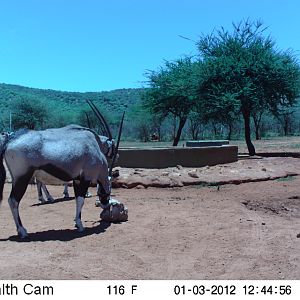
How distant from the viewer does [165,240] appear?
7504 millimetres

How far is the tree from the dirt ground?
3849 centimetres

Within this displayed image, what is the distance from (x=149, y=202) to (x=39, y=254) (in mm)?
4989

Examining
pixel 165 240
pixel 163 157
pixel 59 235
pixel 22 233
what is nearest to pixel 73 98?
pixel 163 157

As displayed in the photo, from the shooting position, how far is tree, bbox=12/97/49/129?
49.6 meters

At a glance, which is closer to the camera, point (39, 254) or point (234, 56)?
point (39, 254)

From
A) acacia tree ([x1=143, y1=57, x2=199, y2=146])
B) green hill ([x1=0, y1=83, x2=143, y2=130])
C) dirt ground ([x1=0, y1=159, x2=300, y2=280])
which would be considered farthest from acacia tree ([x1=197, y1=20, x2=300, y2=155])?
green hill ([x1=0, y1=83, x2=143, y2=130])

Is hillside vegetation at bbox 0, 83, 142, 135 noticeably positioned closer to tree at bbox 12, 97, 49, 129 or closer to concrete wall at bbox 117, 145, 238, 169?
tree at bbox 12, 97, 49, 129

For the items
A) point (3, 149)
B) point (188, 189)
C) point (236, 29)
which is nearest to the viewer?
point (3, 149)

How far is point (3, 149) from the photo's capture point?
7.68 m

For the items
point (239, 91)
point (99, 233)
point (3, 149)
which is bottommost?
point (99, 233)

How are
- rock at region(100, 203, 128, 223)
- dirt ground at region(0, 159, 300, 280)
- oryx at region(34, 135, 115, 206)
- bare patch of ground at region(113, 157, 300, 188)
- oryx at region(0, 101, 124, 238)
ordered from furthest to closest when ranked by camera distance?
bare patch of ground at region(113, 157, 300, 188) < rock at region(100, 203, 128, 223) < oryx at region(34, 135, 115, 206) < oryx at region(0, 101, 124, 238) < dirt ground at region(0, 159, 300, 280)

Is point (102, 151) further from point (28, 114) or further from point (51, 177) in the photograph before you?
point (28, 114)

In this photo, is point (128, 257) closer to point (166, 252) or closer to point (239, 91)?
point (166, 252)
